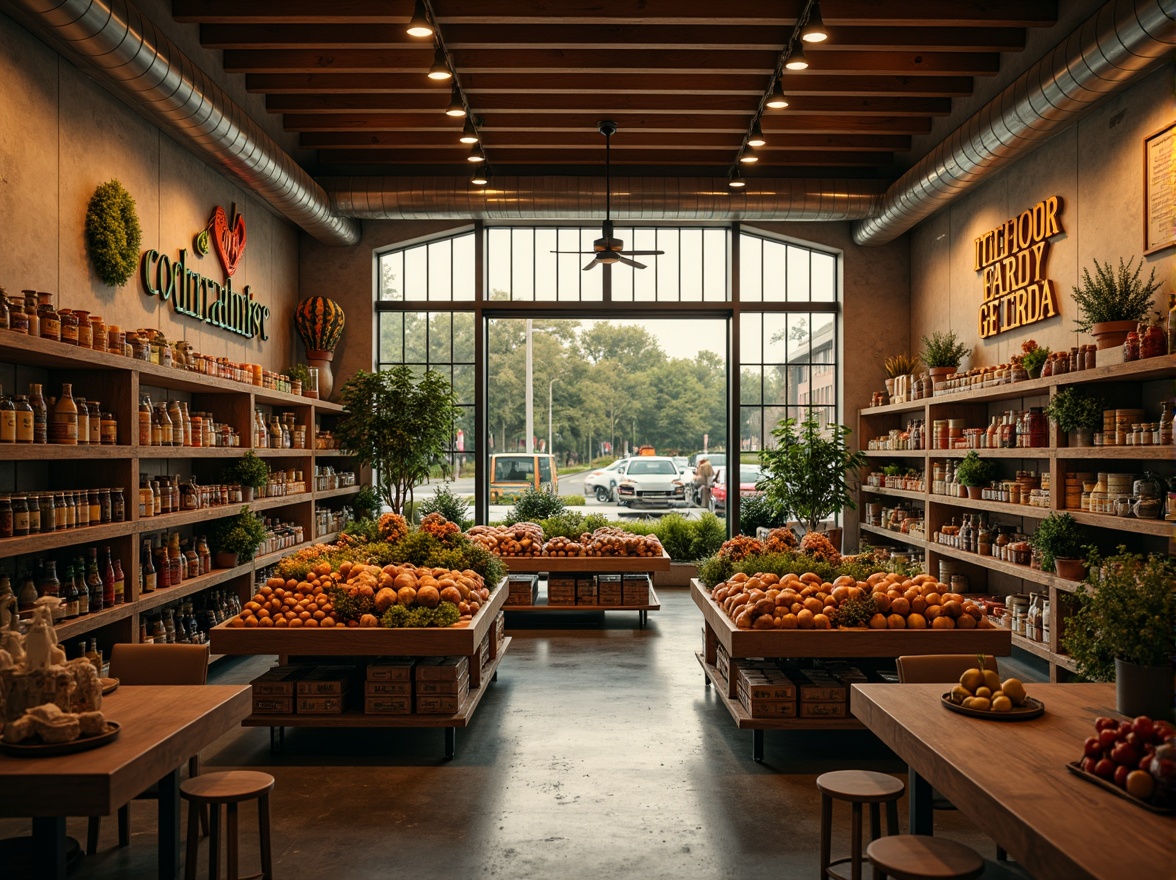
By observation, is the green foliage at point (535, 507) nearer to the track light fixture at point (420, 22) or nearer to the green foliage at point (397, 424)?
the green foliage at point (397, 424)

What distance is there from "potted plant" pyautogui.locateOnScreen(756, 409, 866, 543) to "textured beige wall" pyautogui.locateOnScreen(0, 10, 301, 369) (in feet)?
19.7

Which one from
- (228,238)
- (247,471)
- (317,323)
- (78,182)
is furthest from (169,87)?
(317,323)

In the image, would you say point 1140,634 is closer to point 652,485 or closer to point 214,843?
point 214,843

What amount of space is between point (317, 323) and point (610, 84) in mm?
4534

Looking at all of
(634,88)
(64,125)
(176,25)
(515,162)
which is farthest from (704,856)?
(515,162)

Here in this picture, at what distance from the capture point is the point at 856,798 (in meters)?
3.19

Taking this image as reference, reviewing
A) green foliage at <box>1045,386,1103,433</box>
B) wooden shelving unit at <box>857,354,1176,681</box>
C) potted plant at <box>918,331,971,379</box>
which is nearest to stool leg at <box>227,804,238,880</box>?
wooden shelving unit at <box>857,354,1176,681</box>

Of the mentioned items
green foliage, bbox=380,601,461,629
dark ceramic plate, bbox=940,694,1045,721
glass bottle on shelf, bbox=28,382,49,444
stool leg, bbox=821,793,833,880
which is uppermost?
glass bottle on shelf, bbox=28,382,49,444

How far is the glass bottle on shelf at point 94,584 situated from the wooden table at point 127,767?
2.20m

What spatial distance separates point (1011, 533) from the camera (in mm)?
7586

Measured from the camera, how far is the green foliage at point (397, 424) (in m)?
10.2

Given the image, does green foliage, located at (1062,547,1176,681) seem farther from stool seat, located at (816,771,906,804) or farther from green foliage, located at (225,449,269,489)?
green foliage, located at (225,449,269,489)

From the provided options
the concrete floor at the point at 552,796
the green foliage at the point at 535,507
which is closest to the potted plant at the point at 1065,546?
the concrete floor at the point at 552,796

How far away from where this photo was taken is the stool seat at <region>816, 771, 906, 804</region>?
10.5 feet
